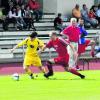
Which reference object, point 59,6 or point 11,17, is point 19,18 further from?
point 59,6

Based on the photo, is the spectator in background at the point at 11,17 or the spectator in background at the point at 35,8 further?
the spectator in background at the point at 35,8

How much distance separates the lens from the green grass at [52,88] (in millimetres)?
15547

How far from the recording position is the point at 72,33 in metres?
23.3

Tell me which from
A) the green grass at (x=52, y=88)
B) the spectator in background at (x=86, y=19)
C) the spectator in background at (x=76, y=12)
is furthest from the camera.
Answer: the spectator in background at (x=86, y=19)

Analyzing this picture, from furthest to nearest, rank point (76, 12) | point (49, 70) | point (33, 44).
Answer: point (76, 12), point (33, 44), point (49, 70)

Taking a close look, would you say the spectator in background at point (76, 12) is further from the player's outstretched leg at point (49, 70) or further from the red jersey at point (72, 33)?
the player's outstretched leg at point (49, 70)

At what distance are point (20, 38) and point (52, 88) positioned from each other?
13726 mm

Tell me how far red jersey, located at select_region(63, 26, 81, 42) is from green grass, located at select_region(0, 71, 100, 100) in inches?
107

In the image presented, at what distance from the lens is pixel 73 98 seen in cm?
1520

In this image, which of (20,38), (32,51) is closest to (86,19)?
(20,38)

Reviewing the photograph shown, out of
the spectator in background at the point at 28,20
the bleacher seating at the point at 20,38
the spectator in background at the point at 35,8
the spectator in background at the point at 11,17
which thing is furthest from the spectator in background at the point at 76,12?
the spectator in background at the point at 11,17

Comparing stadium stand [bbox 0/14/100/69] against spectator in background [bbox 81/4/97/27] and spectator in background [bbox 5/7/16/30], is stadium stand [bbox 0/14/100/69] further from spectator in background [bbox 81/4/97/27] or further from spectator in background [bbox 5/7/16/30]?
spectator in background [bbox 81/4/97/27]

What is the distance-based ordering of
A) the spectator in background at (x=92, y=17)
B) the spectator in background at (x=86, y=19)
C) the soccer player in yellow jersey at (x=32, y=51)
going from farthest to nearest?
the spectator in background at (x=92, y=17)
the spectator in background at (x=86, y=19)
the soccer player in yellow jersey at (x=32, y=51)

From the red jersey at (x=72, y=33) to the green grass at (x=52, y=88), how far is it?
A: 2.71m
